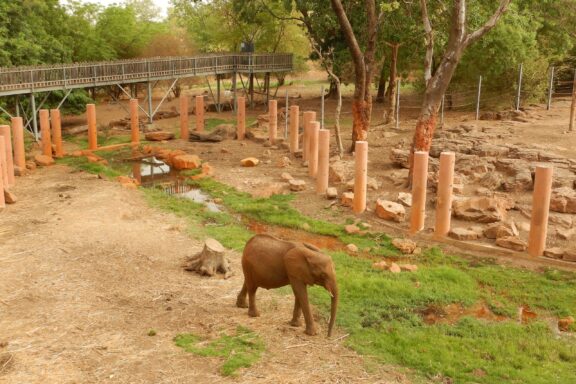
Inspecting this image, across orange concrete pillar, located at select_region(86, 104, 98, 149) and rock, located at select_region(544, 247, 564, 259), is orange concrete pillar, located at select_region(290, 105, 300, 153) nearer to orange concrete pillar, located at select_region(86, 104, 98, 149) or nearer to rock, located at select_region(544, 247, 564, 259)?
orange concrete pillar, located at select_region(86, 104, 98, 149)

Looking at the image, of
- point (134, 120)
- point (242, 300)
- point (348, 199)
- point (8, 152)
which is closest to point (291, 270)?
point (242, 300)

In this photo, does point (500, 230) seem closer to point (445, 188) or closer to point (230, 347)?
point (445, 188)

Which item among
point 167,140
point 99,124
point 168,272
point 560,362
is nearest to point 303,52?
point 99,124

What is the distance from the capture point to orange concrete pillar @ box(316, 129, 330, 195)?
1523cm

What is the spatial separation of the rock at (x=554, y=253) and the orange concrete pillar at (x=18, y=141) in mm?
13145

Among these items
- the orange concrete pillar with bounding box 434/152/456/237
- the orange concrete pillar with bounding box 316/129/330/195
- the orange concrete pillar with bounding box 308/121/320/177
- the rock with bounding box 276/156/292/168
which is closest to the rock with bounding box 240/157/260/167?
the rock with bounding box 276/156/292/168

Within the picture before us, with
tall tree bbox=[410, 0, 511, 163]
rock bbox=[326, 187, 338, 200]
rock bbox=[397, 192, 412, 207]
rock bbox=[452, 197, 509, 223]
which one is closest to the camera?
rock bbox=[452, 197, 509, 223]

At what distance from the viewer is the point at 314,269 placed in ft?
24.4

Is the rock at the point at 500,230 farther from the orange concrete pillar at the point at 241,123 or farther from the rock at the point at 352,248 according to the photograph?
the orange concrete pillar at the point at 241,123

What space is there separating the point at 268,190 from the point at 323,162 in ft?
5.13

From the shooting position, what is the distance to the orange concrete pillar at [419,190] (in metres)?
12.4

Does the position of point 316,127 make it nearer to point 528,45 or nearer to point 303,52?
point 528,45

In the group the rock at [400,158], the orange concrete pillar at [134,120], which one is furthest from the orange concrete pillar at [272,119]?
the rock at [400,158]

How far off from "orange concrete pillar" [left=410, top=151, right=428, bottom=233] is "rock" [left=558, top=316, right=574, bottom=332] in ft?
13.3
